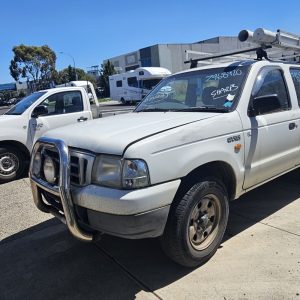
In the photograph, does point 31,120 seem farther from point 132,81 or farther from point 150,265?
point 132,81

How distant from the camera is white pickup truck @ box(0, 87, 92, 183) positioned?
773cm

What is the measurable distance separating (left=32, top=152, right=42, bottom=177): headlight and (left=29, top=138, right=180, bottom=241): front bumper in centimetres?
43

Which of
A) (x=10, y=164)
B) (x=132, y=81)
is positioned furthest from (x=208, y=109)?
(x=132, y=81)

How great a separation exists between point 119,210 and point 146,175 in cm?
34

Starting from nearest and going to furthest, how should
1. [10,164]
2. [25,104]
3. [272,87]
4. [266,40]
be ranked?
[272,87] → [266,40] → [10,164] → [25,104]

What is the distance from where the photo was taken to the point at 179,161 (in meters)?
3.18

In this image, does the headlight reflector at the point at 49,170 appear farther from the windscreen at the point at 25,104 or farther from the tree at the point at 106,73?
the tree at the point at 106,73

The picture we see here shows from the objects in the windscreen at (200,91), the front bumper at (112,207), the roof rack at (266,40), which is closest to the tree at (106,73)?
the roof rack at (266,40)

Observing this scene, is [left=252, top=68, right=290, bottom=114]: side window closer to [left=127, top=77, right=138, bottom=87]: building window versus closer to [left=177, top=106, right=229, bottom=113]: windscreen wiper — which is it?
[left=177, top=106, right=229, bottom=113]: windscreen wiper

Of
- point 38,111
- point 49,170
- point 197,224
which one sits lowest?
point 197,224

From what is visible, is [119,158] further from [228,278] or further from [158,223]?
[228,278]

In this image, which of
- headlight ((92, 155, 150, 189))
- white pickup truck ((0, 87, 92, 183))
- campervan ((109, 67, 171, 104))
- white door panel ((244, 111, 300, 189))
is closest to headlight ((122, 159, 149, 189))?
headlight ((92, 155, 150, 189))

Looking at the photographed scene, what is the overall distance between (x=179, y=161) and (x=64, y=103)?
5.86 metres

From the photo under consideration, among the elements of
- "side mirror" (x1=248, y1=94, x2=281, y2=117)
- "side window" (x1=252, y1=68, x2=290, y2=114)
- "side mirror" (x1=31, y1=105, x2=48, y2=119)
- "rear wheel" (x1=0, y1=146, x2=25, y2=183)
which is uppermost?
"side window" (x1=252, y1=68, x2=290, y2=114)
